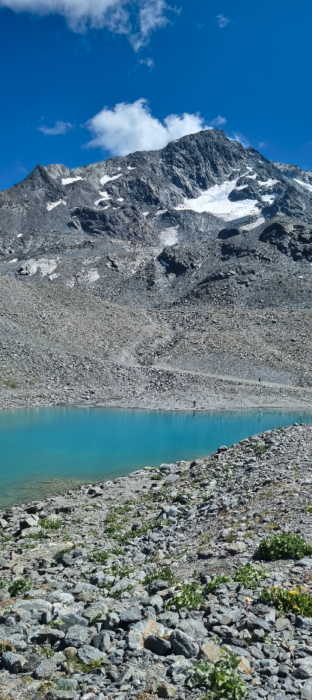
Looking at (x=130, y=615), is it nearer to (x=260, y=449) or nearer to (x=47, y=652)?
(x=47, y=652)

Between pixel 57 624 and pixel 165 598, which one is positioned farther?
pixel 165 598

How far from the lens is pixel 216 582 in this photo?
8.94 metres

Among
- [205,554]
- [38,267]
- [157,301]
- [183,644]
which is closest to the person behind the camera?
[183,644]

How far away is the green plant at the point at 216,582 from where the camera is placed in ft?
28.5

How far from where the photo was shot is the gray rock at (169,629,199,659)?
21.3 feet

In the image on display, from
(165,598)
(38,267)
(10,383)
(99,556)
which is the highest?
(38,267)

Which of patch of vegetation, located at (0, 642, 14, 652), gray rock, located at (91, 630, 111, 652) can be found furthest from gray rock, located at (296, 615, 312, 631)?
patch of vegetation, located at (0, 642, 14, 652)

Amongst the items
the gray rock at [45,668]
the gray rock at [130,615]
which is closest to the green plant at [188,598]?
the gray rock at [130,615]

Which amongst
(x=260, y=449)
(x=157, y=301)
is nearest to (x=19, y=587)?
(x=260, y=449)

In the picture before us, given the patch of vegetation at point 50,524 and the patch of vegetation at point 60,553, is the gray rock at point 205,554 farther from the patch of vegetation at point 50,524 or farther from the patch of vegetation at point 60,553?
the patch of vegetation at point 50,524

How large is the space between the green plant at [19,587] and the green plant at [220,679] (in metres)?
5.11

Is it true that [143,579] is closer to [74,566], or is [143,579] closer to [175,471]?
[74,566]

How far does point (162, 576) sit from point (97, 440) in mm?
28467

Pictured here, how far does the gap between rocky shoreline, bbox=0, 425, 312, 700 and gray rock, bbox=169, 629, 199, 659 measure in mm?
15
